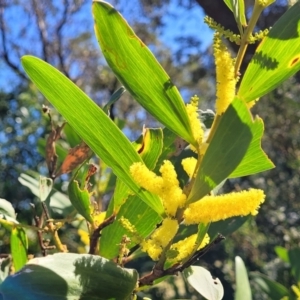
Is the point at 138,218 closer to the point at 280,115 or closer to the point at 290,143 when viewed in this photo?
the point at 290,143

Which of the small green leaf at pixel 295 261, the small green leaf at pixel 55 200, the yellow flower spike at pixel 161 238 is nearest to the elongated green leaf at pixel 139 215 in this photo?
the yellow flower spike at pixel 161 238

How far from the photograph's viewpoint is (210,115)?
0.83 m

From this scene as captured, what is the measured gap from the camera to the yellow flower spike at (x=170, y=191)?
57 centimetres

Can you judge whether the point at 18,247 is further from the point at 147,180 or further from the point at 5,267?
the point at 147,180

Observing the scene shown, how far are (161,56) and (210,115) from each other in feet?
34.6

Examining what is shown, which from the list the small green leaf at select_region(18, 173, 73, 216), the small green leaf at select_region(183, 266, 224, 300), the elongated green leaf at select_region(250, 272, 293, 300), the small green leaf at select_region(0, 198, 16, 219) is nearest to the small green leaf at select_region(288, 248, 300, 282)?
the elongated green leaf at select_region(250, 272, 293, 300)

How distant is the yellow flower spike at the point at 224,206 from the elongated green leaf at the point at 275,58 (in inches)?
4.8

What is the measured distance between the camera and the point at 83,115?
0.59 meters

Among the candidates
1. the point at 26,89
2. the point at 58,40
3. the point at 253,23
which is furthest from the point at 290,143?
the point at 58,40

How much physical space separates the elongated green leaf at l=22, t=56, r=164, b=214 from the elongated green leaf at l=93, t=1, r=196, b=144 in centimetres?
5

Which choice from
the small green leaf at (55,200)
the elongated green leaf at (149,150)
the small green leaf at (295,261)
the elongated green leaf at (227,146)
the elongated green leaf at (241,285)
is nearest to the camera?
the elongated green leaf at (227,146)

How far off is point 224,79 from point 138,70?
102 mm

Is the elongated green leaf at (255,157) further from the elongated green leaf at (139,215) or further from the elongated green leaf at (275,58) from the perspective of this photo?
the elongated green leaf at (139,215)

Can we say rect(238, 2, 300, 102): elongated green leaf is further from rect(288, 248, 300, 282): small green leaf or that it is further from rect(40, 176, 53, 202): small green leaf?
rect(288, 248, 300, 282): small green leaf
